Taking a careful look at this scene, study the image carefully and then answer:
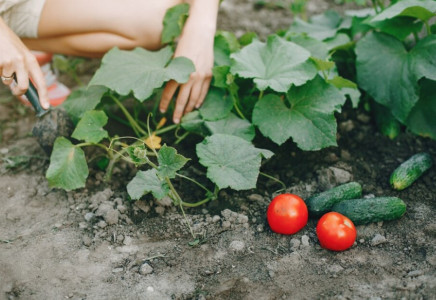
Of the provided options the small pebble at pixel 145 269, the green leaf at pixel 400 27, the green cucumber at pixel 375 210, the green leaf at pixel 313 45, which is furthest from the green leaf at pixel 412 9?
the small pebble at pixel 145 269

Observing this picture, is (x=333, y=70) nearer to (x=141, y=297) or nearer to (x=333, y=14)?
(x=333, y=14)

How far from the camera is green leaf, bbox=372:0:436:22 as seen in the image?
2.69 metres

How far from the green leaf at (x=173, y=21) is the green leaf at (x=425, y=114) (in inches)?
61.8

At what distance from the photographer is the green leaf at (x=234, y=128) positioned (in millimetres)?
2682

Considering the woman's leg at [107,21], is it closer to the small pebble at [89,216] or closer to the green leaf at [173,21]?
the green leaf at [173,21]

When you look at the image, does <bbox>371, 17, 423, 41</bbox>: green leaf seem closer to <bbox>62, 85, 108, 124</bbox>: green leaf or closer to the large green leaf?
the large green leaf

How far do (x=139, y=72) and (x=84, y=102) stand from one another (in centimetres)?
43

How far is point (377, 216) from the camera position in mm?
2420

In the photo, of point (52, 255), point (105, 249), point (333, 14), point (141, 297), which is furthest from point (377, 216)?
point (333, 14)

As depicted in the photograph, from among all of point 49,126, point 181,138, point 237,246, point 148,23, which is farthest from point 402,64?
point 49,126

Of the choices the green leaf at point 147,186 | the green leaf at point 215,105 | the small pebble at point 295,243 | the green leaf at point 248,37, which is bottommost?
the small pebble at point 295,243

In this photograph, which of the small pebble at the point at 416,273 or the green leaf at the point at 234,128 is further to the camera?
the green leaf at the point at 234,128

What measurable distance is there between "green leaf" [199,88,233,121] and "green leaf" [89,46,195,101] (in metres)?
0.27

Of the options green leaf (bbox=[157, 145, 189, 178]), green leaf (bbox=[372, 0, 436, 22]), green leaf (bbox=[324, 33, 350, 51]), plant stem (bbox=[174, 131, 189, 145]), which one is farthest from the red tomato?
green leaf (bbox=[324, 33, 350, 51])
